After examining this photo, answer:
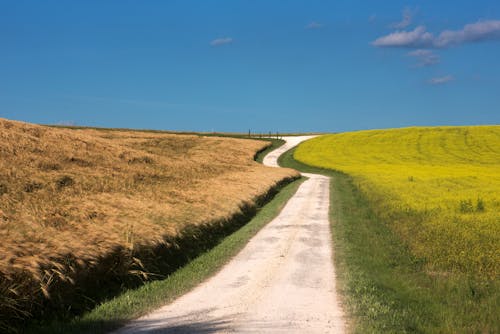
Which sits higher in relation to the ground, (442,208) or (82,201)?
(82,201)

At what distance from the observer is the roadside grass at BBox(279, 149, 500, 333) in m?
10.3

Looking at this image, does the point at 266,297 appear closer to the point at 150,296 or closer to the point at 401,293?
the point at 150,296

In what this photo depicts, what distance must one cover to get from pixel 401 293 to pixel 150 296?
19.8ft

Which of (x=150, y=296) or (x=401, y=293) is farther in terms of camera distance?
(x=401, y=293)

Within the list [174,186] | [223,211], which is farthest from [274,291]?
[174,186]

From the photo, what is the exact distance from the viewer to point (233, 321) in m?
10.3

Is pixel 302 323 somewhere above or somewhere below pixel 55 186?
below

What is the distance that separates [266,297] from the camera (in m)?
12.1

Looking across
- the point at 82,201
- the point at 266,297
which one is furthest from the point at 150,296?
the point at 82,201

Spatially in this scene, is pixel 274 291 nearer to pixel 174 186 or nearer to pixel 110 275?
pixel 110 275

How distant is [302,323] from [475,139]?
8959 centimetres

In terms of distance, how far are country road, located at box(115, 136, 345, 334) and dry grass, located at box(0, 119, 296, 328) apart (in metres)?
2.43

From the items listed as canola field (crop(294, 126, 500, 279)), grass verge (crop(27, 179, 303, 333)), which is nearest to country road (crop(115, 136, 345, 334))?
grass verge (crop(27, 179, 303, 333))

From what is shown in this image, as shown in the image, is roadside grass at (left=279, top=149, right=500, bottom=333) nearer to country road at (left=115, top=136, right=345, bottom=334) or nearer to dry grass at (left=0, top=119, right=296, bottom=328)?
country road at (left=115, top=136, right=345, bottom=334)
